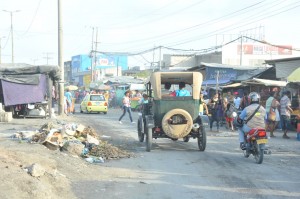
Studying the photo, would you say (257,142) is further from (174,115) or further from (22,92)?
(22,92)

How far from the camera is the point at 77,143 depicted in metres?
11.9

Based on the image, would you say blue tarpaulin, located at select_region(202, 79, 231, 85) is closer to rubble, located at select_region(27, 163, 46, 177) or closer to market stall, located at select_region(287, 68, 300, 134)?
market stall, located at select_region(287, 68, 300, 134)

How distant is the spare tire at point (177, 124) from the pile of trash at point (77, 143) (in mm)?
1351

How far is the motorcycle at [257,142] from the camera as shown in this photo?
35.7 feet

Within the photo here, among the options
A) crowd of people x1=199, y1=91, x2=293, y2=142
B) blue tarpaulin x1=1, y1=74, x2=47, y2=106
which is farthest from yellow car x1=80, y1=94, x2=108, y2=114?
crowd of people x1=199, y1=91, x2=293, y2=142

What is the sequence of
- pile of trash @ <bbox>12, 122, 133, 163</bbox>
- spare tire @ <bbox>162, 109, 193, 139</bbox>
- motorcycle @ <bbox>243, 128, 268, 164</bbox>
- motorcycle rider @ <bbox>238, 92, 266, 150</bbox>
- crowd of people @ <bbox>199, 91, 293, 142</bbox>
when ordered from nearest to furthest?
motorcycle @ <bbox>243, 128, 268, 164</bbox> < motorcycle rider @ <bbox>238, 92, 266, 150</bbox> < pile of trash @ <bbox>12, 122, 133, 163</bbox> < spare tire @ <bbox>162, 109, 193, 139</bbox> < crowd of people @ <bbox>199, 91, 293, 142</bbox>

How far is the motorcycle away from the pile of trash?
10.1 feet

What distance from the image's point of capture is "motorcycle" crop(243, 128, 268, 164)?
1088cm

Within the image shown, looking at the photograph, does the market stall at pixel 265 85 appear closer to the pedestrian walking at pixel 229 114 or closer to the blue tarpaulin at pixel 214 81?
the pedestrian walking at pixel 229 114

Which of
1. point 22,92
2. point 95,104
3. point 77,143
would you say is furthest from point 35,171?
point 95,104

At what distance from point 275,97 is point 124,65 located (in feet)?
328

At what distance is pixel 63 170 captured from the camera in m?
9.39

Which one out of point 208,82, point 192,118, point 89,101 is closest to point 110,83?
point 89,101

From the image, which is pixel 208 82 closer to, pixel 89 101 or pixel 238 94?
pixel 238 94
